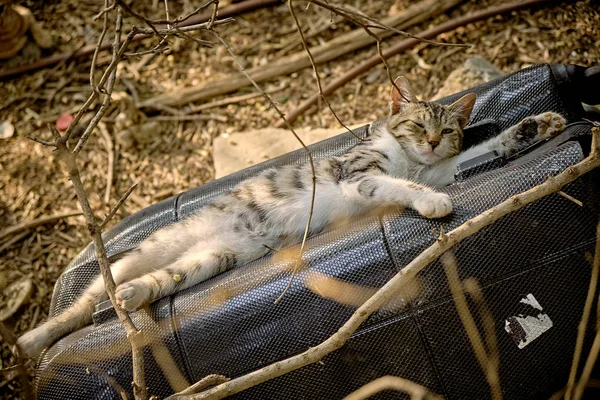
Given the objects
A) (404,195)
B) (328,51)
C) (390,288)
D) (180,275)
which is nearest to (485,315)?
(390,288)

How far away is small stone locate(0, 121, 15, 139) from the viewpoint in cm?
406

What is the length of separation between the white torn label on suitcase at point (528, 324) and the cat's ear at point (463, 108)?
3.58 ft

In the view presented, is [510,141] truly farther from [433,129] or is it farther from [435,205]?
[435,205]

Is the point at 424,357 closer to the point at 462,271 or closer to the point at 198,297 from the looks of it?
the point at 462,271

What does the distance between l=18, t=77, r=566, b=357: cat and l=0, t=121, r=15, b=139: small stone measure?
2.18m

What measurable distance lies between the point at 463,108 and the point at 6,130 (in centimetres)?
346

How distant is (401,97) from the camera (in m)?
2.79

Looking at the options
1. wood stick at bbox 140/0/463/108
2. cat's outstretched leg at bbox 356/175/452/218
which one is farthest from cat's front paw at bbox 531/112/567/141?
wood stick at bbox 140/0/463/108

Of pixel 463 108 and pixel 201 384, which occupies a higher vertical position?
pixel 463 108

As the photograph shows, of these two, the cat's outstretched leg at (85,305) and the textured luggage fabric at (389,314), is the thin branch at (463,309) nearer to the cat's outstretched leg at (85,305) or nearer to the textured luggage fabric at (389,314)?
the textured luggage fabric at (389,314)

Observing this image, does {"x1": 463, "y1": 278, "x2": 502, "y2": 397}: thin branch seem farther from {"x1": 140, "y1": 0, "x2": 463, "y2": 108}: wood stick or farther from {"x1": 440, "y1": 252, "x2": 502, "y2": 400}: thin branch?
{"x1": 140, "y1": 0, "x2": 463, "y2": 108}: wood stick

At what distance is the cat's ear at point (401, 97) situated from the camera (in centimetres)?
280

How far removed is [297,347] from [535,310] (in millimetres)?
849

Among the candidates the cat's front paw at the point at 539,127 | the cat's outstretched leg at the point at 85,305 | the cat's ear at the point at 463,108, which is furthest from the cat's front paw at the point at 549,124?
the cat's outstretched leg at the point at 85,305
